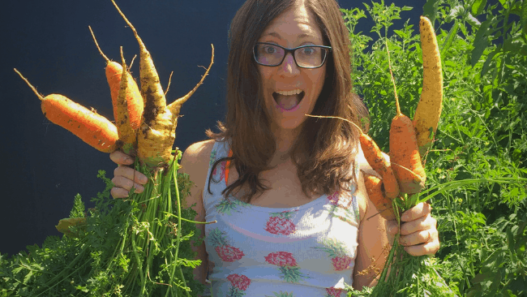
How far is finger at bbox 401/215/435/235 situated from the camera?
1.14 m

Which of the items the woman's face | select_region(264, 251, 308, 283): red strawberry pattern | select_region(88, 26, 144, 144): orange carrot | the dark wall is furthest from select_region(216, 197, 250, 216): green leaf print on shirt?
the dark wall

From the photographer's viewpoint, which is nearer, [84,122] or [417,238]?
[417,238]

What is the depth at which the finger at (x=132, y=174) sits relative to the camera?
1174 mm

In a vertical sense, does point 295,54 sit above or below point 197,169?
above

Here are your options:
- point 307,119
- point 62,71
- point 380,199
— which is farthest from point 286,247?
point 62,71

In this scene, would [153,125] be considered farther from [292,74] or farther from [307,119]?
[307,119]

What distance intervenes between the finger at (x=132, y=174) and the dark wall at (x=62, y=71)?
1.67 metres

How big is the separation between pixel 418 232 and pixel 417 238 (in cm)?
2

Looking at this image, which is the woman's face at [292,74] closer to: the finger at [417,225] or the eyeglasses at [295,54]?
the eyeglasses at [295,54]

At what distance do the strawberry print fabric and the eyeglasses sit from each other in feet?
1.41

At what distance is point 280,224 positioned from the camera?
1430 millimetres

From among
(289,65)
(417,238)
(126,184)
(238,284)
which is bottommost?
(238,284)

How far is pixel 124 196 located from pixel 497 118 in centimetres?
134

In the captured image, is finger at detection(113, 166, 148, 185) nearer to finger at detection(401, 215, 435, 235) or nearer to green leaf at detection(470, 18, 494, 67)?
finger at detection(401, 215, 435, 235)
